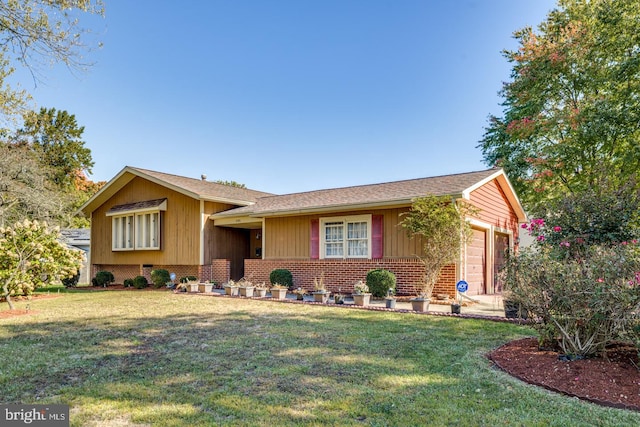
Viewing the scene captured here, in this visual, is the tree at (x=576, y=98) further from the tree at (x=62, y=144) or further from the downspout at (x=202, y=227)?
the tree at (x=62, y=144)

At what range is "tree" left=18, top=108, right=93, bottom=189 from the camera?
99.5 feet

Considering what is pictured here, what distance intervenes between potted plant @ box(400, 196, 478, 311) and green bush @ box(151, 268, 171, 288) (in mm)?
10386

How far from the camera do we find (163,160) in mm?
27250

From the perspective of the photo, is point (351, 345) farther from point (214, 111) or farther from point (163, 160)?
point (163, 160)

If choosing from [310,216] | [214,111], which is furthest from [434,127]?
[214,111]

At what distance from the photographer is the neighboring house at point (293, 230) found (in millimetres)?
12484

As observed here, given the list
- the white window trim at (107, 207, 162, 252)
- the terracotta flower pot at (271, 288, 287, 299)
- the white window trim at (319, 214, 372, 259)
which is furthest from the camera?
the white window trim at (107, 207, 162, 252)

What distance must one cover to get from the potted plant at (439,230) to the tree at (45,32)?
8.54m

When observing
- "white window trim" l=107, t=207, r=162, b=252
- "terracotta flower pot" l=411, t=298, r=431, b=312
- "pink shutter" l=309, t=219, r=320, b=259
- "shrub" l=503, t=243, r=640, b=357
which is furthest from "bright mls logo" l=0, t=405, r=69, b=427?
"white window trim" l=107, t=207, r=162, b=252

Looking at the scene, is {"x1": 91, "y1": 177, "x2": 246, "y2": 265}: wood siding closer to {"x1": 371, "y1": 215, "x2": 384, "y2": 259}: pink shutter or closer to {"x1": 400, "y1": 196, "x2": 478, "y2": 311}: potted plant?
{"x1": 371, "y1": 215, "x2": 384, "y2": 259}: pink shutter

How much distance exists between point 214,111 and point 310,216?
824cm

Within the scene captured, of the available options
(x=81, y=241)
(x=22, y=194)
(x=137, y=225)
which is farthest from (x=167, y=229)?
(x=81, y=241)

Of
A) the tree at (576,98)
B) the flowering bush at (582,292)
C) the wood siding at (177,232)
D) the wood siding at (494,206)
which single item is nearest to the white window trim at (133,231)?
the wood siding at (177,232)

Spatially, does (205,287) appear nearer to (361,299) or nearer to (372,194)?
(361,299)
